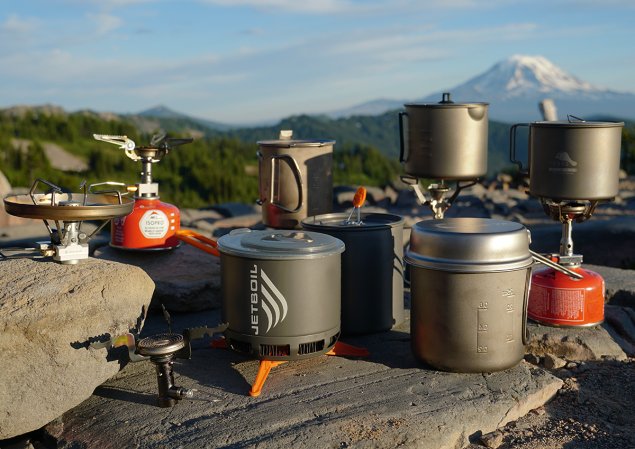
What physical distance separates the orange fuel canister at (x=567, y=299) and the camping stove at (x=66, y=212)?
292 centimetres

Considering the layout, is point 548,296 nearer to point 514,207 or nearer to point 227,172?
point 514,207

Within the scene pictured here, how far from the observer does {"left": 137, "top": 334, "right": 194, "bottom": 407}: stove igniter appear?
4.04m

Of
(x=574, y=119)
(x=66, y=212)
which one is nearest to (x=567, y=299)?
(x=574, y=119)

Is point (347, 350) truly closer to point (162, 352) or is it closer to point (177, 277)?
point (162, 352)

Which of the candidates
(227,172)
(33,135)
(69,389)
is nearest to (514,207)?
(69,389)

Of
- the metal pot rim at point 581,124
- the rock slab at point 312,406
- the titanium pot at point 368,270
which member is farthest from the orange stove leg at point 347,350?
the metal pot rim at point 581,124

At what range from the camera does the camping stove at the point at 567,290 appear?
5.31m

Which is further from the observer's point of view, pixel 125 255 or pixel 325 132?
pixel 325 132

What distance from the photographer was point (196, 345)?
201 inches

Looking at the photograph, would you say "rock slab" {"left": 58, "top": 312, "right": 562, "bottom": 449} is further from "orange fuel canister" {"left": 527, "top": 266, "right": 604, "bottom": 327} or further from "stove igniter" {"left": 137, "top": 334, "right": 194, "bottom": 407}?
"orange fuel canister" {"left": 527, "top": 266, "right": 604, "bottom": 327}

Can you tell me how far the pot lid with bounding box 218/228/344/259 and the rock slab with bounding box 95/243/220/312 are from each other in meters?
1.24

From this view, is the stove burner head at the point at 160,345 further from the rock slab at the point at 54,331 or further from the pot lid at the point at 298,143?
the pot lid at the point at 298,143

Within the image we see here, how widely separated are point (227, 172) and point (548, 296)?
2804 centimetres

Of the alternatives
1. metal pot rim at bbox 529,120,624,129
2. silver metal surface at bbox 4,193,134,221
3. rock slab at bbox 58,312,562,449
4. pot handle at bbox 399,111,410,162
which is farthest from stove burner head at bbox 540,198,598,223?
silver metal surface at bbox 4,193,134,221
